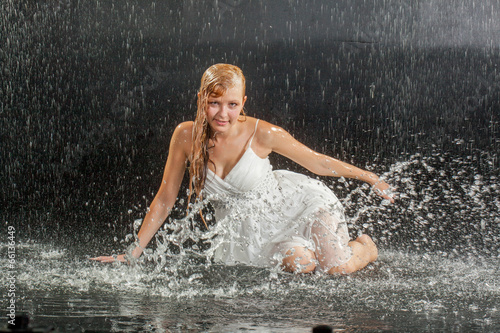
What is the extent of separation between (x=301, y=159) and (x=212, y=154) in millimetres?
480

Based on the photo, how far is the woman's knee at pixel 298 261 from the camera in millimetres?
2848

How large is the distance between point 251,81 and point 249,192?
2472 mm

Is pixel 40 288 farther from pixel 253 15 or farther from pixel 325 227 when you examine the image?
pixel 253 15

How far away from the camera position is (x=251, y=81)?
527 cm

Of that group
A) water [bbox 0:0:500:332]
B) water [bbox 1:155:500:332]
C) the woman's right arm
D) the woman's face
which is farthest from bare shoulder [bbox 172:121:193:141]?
water [bbox 0:0:500:332]

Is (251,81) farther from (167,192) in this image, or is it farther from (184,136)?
(167,192)

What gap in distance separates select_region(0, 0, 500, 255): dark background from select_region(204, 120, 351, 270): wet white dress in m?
1.91

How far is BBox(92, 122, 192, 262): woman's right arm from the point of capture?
2.86 m

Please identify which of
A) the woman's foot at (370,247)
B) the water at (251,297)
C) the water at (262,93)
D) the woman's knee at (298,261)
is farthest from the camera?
the water at (262,93)

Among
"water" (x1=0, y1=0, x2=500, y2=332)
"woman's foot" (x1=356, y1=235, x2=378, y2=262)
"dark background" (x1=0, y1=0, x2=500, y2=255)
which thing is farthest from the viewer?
"dark background" (x1=0, y1=0, x2=500, y2=255)

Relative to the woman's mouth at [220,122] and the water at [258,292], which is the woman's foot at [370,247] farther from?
the woman's mouth at [220,122]

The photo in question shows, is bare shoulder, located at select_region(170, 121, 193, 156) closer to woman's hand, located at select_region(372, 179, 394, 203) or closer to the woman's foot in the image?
woman's hand, located at select_region(372, 179, 394, 203)

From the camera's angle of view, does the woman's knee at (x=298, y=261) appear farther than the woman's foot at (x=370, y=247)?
No

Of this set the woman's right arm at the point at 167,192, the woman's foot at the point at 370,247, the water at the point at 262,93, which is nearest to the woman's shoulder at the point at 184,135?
the woman's right arm at the point at 167,192
